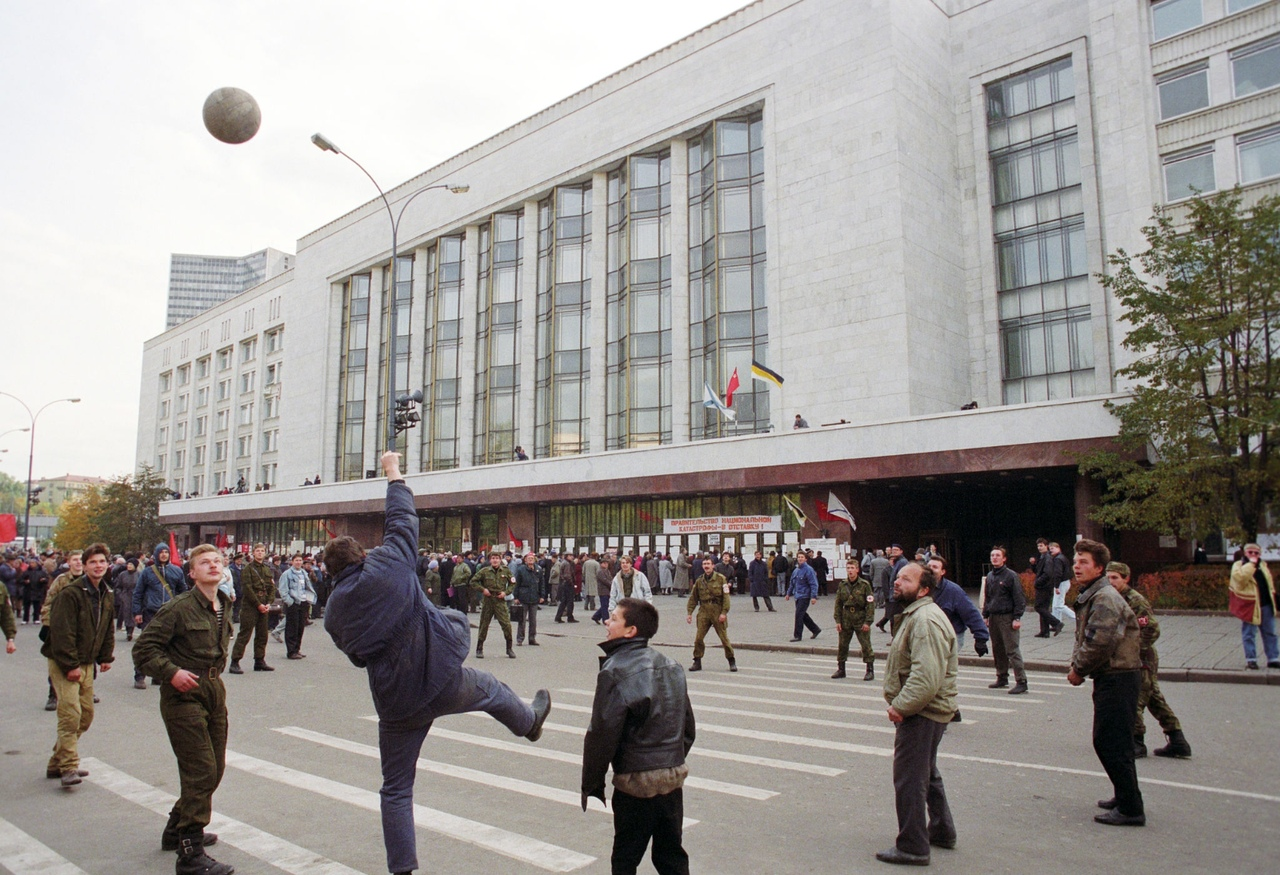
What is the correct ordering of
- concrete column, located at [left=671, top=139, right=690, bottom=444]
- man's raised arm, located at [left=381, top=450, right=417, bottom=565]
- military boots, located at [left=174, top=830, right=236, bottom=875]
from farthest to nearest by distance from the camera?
1. concrete column, located at [left=671, top=139, right=690, bottom=444]
2. military boots, located at [left=174, top=830, right=236, bottom=875]
3. man's raised arm, located at [left=381, top=450, right=417, bottom=565]

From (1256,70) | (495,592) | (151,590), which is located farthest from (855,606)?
(1256,70)

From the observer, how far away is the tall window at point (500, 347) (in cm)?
4925

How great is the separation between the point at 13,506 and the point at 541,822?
618 ft

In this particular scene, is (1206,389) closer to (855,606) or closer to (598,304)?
(855,606)

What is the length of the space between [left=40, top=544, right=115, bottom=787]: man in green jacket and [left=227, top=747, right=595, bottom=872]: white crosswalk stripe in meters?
1.33

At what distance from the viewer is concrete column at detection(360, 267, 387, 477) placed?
5762 centimetres

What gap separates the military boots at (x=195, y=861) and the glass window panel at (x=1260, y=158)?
3561 cm

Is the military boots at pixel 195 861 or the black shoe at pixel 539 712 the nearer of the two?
the black shoe at pixel 539 712

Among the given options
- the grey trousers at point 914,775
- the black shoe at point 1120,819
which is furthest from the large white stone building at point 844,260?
the grey trousers at point 914,775

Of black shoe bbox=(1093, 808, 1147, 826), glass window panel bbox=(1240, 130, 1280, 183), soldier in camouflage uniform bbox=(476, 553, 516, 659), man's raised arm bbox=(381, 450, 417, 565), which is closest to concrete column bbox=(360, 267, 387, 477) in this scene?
soldier in camouflage uniform bbox=(476, 553, 516, 659)

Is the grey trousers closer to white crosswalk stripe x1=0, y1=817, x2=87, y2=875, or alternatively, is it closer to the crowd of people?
the crowd of people

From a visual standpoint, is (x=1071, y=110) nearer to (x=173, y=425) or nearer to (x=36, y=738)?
(x=36, y=738)

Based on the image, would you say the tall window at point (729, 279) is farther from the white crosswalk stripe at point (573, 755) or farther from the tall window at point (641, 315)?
the white crosswalk stripe at point (573, 755)

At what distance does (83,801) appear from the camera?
6.73m
